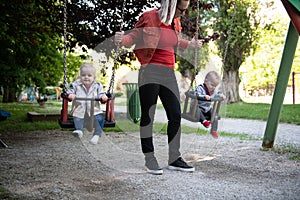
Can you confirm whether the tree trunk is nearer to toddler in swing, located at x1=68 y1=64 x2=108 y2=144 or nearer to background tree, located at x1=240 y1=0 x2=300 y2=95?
background tree, located at x1=240 y1=0 x2=300 y2=95

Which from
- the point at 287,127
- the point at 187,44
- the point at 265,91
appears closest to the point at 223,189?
the point at 187,44

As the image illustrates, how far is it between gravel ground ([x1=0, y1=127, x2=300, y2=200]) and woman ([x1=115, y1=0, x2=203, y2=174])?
371 mm

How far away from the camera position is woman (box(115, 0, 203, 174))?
3250 mm

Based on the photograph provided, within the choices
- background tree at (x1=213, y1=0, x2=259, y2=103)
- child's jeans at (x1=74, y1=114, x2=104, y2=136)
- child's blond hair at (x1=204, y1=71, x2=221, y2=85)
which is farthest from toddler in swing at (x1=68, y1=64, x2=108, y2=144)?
background tree at (x1=213, y1=0, x2=259, y2=103)

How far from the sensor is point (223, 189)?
2.98 m

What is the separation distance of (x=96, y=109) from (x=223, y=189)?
1460 millimetres

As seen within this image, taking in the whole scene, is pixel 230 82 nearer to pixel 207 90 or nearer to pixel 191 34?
pixel 191 34

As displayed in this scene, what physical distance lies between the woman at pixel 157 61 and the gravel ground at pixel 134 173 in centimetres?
37

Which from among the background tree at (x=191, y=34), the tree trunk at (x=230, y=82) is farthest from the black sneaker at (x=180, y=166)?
the tree trunk at (x=230, y=82)

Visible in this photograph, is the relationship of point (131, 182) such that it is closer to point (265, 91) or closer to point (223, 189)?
point (223, 189)

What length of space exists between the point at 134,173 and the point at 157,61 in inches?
43.5

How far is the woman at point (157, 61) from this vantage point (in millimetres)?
3250

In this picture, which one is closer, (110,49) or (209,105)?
(209,105)

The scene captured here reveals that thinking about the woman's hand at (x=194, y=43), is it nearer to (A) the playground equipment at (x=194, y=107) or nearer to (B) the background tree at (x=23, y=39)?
(A) the playground equipment at (x=194, y=107)
